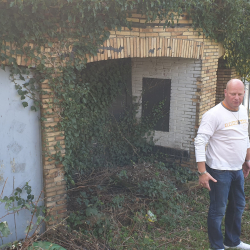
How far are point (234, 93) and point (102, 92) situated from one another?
337 centimetres

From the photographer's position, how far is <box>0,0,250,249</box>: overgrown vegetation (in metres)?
3.83

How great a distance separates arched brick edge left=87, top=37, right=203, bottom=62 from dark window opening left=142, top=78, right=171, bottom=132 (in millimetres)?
940

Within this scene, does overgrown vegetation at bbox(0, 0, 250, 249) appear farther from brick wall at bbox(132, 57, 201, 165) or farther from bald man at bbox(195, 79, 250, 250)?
bald man at bbox(195, 79, 250, 250)

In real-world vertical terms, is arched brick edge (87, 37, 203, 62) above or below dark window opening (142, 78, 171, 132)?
above

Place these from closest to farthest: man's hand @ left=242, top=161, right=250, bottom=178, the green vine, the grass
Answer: the green vine
man's hand @ left=242, top=161, right=250, bottom=178
the grass

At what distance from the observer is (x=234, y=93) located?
3.43m

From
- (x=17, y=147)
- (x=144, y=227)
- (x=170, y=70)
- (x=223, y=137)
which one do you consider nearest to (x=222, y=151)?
(x=223, y=137)

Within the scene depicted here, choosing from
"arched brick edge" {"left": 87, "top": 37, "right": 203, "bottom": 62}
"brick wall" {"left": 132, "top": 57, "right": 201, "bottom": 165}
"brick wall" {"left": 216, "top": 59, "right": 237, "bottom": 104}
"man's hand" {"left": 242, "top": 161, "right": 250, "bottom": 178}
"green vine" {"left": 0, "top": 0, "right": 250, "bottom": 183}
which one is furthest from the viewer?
"brick wall" {"left": 216, "top": 59, "right": 237, "bottom": 104}

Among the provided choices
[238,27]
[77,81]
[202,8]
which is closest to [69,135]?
[77,81]

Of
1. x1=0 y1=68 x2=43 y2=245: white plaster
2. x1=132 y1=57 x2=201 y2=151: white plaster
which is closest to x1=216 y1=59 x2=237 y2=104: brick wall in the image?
x1=132 y1=57 x2=201 y2=151: white plaster

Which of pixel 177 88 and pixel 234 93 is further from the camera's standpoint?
pixel 177 88

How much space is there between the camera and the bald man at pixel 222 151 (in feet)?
11.2

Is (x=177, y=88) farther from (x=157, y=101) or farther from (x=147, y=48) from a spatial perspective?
(x=147, y=48)

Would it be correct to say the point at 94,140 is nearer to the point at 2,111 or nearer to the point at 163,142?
the point at 163,142
